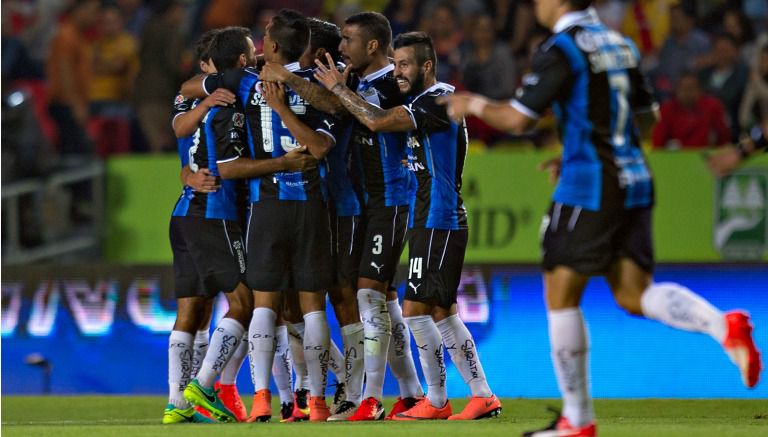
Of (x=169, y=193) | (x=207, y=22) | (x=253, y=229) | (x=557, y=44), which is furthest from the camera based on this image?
(x=207, y=22)

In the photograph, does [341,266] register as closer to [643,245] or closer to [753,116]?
[643,245]

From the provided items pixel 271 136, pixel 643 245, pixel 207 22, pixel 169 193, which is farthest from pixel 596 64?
pixel 207 22

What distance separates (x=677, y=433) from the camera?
6.33 meters

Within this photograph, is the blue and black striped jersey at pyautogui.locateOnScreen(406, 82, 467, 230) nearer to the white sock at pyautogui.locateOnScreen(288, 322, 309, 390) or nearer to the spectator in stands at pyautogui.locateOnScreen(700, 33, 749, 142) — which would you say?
the white sock at pyautogui.locateOnScreen(288, 322, 309, 390)

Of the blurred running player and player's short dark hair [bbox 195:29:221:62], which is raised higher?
player's short dark hair [bbox 195:29:221:62]

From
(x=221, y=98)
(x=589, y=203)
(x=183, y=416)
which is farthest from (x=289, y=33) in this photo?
(x=589, y=203)

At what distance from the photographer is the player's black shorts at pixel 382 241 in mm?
8172

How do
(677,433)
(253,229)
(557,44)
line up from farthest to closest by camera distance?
(253,229) → (677,433) → (557,44)

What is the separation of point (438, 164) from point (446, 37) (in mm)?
6979

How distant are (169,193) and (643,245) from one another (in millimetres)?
7685

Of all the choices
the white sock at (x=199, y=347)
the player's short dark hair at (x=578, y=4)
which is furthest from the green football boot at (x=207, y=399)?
the player's short dark hair at (x=578, y=4)

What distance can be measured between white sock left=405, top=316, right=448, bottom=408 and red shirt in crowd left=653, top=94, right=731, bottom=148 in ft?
18.7

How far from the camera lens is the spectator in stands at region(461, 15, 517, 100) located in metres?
13.8

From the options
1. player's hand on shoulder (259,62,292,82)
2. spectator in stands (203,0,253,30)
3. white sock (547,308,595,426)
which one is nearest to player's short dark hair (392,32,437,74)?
player's hand on shoulder (259,62,292,82)
